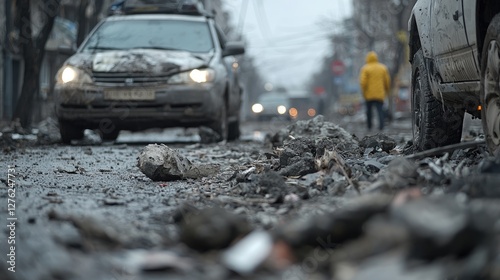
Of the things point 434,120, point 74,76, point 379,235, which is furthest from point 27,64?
point 379,235

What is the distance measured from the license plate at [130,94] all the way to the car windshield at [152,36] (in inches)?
32.3

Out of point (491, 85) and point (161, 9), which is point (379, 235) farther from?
point (161, 9)

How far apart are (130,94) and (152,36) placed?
48.2 inches

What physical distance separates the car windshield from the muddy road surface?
15.2 ft

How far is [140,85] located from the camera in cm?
1052

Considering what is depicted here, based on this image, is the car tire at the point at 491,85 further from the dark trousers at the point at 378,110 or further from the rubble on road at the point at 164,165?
the dark trousers at the point at 378,110

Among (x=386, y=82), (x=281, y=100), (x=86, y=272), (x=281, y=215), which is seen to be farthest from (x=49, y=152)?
(x=281, y=100)

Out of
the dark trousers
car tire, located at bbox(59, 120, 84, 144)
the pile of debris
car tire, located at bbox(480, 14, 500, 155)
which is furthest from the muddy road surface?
the dark trousers

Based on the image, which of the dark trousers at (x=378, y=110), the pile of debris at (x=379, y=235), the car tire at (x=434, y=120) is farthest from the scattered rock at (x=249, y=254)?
the dark trousers at (x=378, y=110)

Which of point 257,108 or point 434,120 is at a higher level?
point 434,120

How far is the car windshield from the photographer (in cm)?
1120

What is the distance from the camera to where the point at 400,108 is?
43.6 meters

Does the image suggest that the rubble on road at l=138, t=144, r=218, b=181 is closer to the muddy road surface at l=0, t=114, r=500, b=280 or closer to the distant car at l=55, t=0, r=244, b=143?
the muddy road surface at l=0, t=114, r=500, b=280

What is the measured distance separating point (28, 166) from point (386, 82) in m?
11.9
